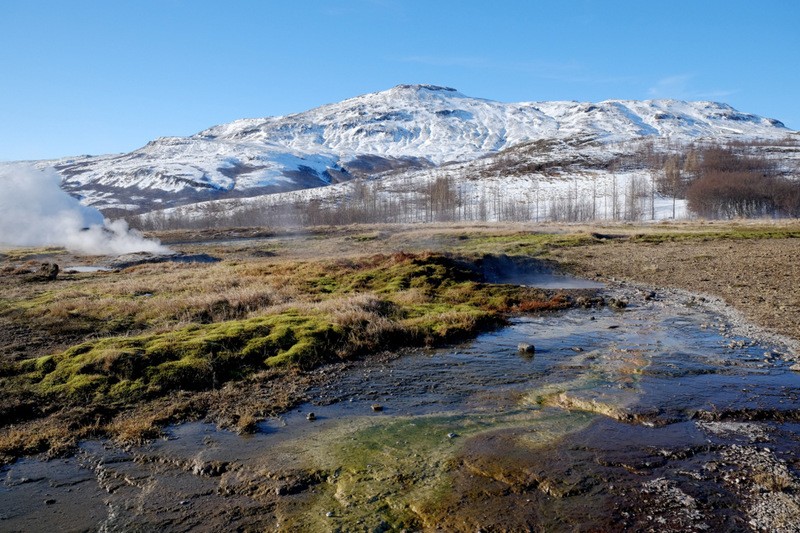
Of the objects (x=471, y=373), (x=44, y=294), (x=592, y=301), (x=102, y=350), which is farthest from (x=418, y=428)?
(x=44, y=294)

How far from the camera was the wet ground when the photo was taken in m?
7.68

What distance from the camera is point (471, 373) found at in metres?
14.6

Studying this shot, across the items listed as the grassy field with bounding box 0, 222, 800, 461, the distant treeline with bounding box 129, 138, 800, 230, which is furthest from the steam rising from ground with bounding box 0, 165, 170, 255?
the distant treeline with bounding box 129, 138, 800, 230

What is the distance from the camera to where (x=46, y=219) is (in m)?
75.5

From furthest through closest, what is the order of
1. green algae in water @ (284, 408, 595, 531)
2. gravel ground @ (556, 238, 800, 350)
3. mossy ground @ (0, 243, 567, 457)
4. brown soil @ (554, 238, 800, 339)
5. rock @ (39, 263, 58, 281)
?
rock @ (39, 263, 58, 281) < brown soil @ (554, 238, 800, 339) < gravel ground @ (556, 238, 800, 350) < mossy ground @ (0, 243, 567, 457) < green algae in water @ (284, 408, 595, 531)

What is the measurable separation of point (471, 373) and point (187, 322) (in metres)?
11.6

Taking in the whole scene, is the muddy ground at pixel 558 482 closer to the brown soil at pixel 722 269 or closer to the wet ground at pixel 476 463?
the wet ground at pixel 476 463

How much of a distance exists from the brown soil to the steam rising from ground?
57742 mm

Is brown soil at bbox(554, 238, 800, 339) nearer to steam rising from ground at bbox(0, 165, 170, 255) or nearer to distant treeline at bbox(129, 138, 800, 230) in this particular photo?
steam rising from ground at bbox(0, 165, 170, 255)

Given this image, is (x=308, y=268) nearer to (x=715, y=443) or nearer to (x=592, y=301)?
(x=592, y=301)

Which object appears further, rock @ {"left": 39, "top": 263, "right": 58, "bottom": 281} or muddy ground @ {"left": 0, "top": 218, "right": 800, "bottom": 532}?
rock @ {"left": 39, "top": 263, "right": 58, "bottom": 281}

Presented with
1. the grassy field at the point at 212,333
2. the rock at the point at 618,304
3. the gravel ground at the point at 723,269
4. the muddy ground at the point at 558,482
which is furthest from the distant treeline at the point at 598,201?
the muddy ground at the point at 558,482

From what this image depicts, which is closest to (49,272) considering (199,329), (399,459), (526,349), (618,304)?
(199,329)

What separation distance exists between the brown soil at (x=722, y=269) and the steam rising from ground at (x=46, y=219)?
189ft
